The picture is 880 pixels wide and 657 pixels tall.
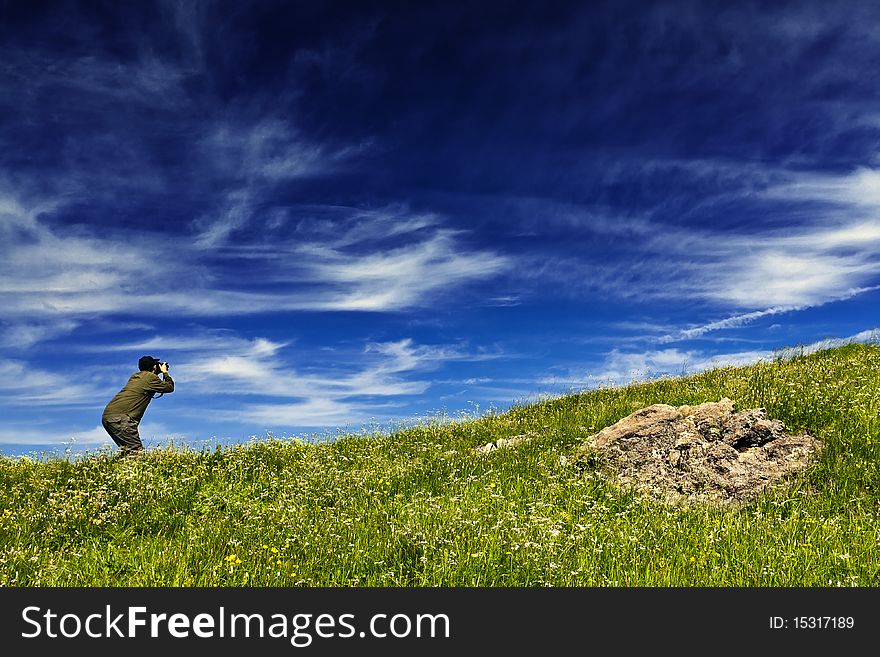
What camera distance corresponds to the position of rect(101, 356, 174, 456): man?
15.9 metres

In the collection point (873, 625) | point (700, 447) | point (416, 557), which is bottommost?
point (873, 625)

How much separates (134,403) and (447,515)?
35.7ft

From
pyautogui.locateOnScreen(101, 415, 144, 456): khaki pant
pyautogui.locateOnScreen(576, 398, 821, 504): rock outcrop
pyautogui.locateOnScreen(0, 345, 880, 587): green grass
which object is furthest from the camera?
pyautogui.locateOnScreen(101, 415, 144, 456): khaki pant

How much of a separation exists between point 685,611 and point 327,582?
3342mm

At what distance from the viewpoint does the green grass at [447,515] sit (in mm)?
6836

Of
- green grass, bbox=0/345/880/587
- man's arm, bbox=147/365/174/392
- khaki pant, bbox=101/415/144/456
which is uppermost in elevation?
man's arm, bbox=147/365/174/392

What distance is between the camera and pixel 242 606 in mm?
5508

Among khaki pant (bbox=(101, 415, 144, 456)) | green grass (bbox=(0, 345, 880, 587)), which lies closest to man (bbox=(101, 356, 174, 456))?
khaki pant (bbox=(101, 415, 144, 456))

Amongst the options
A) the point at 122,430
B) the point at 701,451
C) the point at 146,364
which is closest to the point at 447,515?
the point at 701,451

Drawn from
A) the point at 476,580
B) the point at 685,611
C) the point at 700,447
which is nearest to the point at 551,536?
the point at 476,580

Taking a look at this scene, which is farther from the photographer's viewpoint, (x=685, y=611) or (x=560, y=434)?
(x=560, y=434)

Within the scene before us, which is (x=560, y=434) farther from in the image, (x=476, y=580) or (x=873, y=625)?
(x=873, y=625)

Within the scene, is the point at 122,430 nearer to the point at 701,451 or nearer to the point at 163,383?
the point at 163,383

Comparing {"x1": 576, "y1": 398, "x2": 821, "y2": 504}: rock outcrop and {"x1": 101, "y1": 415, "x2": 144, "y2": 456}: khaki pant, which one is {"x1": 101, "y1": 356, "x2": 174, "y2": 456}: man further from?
{"x1": 576, "y1": 398, "x2": 821, "y2": 504}: rock outcrop
